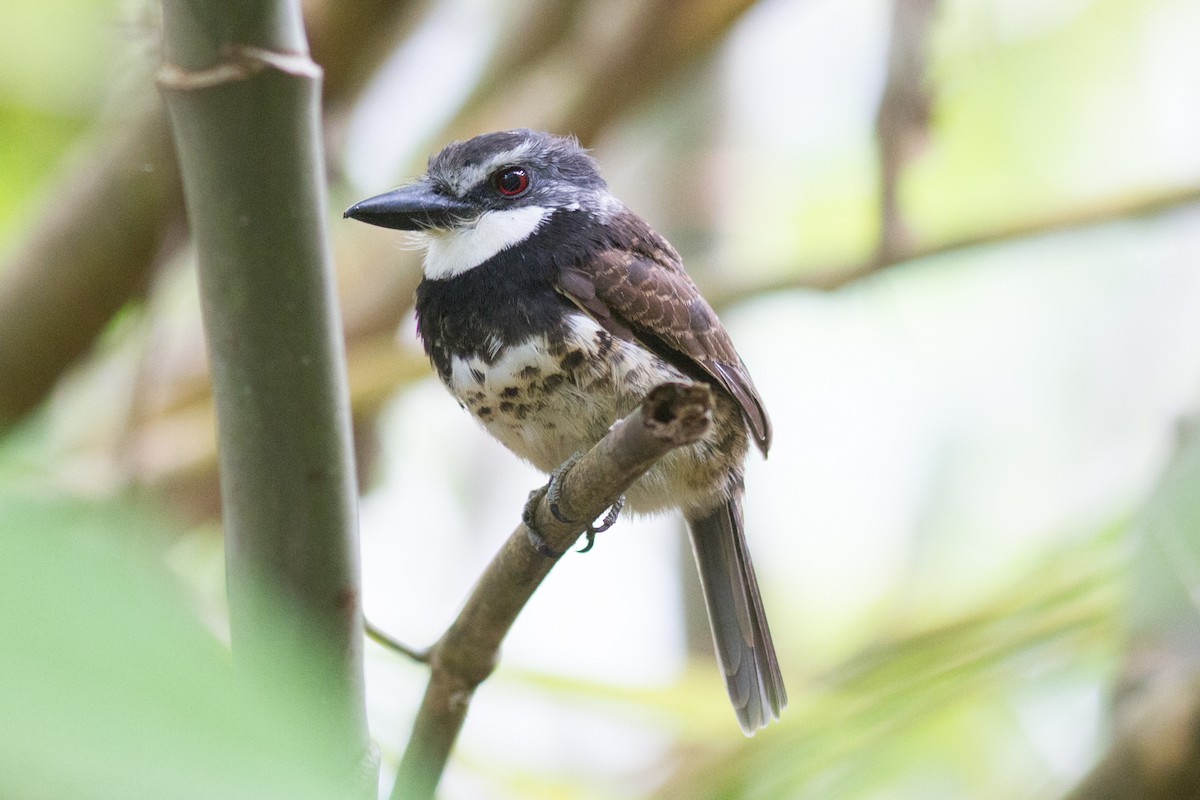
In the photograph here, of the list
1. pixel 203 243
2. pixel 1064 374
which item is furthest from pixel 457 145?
pixel 1064 374

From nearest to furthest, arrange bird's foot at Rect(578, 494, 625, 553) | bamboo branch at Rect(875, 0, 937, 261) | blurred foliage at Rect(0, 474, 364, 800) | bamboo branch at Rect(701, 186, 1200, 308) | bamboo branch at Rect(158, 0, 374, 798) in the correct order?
blurred foliage at Rect(0, 474, 364, 800) → bamboo branch at Rect(158, 0, 374, 798) → bird's foot at Rect(578, 494, 625, 553) → bamboo branch at Rect(875, 0, 937, 261) → bamboo branch at Rect(701, 186, 1200, 308)

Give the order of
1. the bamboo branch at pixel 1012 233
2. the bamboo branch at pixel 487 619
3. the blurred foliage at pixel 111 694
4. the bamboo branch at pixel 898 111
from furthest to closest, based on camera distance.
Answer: the bamboo branch at pixel 1012 233 < the bamboo branch at pixel 898 111 < the bamboo branch at pixel 487 619 < the blurred foliage at pixel 111 694

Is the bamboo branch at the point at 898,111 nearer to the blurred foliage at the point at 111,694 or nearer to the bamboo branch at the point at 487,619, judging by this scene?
the bamboo branch at the point at 487,619

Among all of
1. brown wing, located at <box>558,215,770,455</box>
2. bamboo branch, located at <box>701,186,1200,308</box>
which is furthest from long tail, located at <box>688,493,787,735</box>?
bamboo branch, located at <box>701,186,1200,308</box>

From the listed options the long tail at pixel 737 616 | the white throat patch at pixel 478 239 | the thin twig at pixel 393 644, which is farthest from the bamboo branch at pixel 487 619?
the long tail at pixel 737 616

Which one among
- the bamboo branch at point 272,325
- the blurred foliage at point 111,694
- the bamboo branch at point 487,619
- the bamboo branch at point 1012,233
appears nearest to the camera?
the blurred foliage at point 111,694

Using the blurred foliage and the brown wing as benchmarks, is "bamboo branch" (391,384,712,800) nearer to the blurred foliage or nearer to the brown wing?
the brown wing
